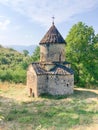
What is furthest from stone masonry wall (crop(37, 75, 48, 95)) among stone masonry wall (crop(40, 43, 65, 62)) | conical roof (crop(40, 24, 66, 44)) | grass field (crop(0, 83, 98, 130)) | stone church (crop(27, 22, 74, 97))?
conical roof (crop(40, 24, 66, 44))

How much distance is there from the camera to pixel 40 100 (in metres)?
23.8

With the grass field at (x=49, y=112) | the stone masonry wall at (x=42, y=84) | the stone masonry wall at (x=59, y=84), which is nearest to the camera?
the grass field at (x=49, y=112)

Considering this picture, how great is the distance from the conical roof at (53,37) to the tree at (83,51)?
18.0 feet

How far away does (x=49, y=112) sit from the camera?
1864 cm

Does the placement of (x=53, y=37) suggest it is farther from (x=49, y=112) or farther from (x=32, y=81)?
(x=49, y=112)

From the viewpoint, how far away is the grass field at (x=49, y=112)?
1539 centimetres

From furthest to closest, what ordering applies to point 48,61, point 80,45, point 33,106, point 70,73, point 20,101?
point 80,45
point 48,61
point 70,73
point 20,101
point 33,106

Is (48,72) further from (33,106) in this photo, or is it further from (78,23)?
(78,23)

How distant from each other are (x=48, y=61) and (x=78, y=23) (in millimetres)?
8860

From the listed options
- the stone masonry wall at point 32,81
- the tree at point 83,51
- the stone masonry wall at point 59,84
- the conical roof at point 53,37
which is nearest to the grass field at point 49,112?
the stone masonry wall at point 59,84

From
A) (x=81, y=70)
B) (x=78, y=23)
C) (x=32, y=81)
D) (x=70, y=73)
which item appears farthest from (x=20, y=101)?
(x=78, y=23)

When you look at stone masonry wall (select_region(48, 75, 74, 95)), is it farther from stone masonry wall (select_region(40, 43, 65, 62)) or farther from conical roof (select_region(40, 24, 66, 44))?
conical roof (select_region(40, 24, 66, 44))

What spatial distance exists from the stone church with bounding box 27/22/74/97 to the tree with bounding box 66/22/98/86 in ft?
18.2

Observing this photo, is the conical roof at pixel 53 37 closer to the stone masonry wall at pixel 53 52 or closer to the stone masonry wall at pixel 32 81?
the stone masonry wall at pixel 53 52
